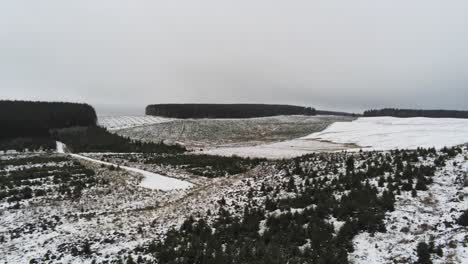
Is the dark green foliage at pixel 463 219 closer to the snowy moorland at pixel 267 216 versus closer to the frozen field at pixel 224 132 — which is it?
the snowy moorland at pixel 267 216

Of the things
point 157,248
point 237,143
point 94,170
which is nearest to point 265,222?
point 157,248

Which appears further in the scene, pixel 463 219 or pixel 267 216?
pixel 267 216

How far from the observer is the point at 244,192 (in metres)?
19.0

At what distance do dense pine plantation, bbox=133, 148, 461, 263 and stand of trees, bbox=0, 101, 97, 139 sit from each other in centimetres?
5329

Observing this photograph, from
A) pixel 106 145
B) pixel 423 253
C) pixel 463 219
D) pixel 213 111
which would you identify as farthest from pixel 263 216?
pixel 213 111

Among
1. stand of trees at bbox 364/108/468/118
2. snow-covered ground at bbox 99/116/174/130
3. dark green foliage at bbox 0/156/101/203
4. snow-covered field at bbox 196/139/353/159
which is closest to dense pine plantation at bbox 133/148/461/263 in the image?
dark green foliage at bbox 0/156/101/203

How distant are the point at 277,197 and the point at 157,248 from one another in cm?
674

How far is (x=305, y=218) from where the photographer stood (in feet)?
44.0

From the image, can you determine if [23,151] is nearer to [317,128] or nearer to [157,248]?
[157,248]

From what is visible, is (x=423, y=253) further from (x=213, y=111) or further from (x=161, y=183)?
(x=213, y=111)

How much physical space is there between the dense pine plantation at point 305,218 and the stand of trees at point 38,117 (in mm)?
53287

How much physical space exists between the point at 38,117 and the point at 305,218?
64886mm

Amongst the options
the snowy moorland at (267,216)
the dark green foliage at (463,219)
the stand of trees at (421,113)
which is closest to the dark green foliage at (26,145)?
the snowy moorland at (267,216)

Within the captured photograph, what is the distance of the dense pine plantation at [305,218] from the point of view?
37.2ft
